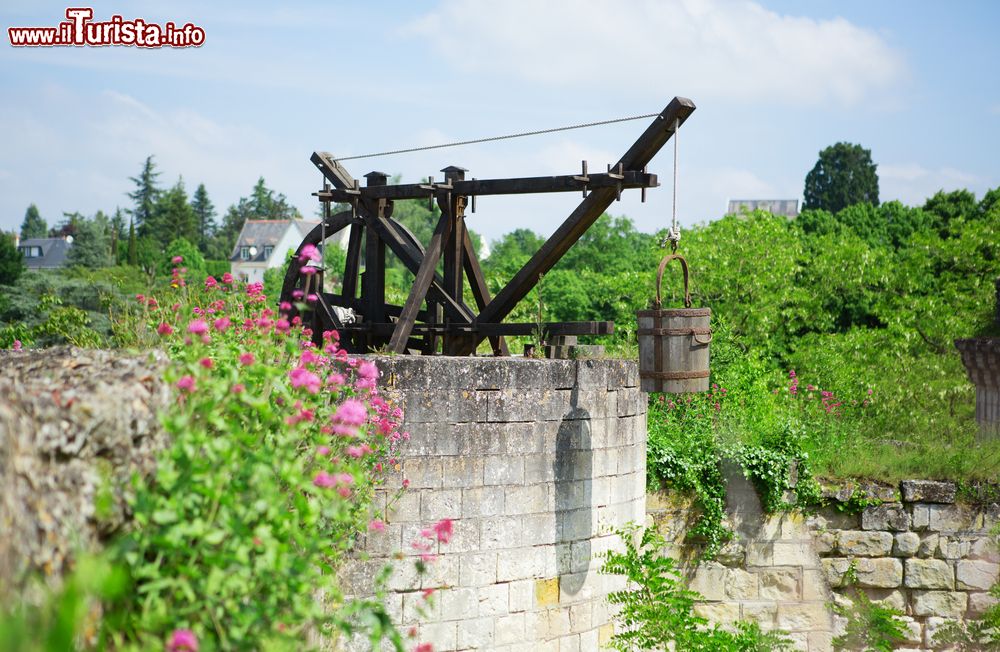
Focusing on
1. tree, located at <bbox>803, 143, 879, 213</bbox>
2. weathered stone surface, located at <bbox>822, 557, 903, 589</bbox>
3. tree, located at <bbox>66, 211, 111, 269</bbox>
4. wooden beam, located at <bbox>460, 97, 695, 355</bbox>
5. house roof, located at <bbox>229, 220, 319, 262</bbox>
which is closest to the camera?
wooden beam, located at <bbox>460, 97, 695, 355</bbox>

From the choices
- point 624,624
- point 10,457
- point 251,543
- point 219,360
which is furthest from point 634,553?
point 10,457

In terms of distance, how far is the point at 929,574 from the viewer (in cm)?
985

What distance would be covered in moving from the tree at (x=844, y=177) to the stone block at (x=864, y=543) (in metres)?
41.4

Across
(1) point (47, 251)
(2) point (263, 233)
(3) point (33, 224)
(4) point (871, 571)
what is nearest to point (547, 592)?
(4) point (871, 571)

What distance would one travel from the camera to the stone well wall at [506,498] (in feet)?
21.6

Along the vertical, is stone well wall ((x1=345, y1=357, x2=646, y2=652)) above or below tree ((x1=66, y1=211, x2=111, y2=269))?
below

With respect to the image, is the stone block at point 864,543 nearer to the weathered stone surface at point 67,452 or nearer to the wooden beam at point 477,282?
the wooden beam at point 477,282

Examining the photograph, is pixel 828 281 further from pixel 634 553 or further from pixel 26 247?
pixel 26 247

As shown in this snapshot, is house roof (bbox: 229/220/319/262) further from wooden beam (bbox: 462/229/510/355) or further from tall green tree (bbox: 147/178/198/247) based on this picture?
wooden beam (bbox: 462/229/510/355)

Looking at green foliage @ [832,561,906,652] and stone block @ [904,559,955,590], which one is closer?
green foliage @ [832,561,906,652]

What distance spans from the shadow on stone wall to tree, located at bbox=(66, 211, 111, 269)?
49.6m

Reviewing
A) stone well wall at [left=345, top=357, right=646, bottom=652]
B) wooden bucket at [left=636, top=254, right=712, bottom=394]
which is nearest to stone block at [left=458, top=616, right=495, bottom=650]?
stone well wall at [left=345, top=357, right=646, bottom=652]

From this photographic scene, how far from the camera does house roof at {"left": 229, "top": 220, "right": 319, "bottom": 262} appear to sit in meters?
74.9

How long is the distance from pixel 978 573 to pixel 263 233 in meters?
71.7
